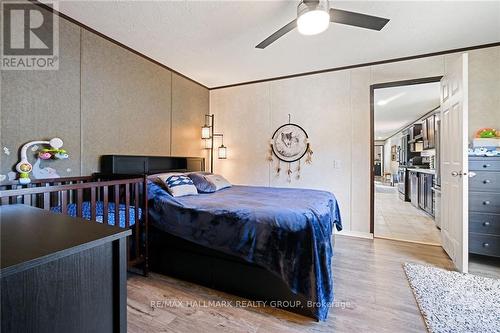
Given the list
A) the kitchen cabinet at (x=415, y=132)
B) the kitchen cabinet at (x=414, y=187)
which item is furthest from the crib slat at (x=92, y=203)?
the kitchen cabinet at (x=415, y=132)

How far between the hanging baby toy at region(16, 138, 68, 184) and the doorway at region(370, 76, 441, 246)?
12.9 ft

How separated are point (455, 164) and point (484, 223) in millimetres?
789

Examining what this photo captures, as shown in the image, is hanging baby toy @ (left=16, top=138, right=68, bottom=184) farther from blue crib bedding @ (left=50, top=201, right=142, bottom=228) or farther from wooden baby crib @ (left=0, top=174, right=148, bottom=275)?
blue crib bedding @ (left=50, top=201, right=142, bottom=228)

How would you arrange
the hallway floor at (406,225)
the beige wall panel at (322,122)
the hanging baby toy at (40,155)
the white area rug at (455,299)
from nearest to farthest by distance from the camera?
the white area rug at (455,299)
the hanging baby toy at (40,155)
the hallway floor at (406,225)
the beige wall panel at (322,122)

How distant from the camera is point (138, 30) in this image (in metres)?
2.58

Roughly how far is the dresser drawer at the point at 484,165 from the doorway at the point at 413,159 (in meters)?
1.08

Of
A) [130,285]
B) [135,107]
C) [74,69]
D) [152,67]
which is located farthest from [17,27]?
[130,285]

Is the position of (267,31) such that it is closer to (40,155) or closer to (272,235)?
(272,235)

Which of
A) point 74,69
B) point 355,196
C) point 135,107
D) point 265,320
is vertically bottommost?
point 265,320

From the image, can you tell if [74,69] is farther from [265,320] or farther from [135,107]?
[265,320]

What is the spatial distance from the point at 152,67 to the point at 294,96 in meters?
2.30

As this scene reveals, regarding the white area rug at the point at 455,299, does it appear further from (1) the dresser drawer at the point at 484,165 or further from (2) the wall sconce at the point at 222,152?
(2) the wall sconce at the point at 222,152

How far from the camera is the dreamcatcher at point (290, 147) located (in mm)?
3908

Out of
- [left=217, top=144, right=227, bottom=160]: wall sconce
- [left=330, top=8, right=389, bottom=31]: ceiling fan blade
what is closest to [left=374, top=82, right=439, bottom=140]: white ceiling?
[left=330, top=8, right=389, bottom=31]: ceiling fan blade
